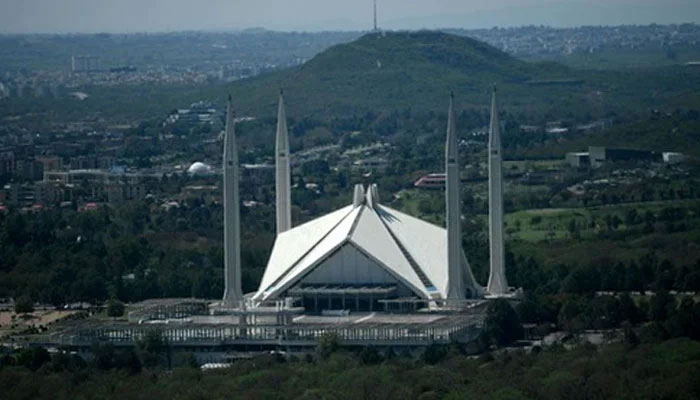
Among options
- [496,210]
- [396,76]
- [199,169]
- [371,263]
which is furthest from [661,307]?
[396,76]

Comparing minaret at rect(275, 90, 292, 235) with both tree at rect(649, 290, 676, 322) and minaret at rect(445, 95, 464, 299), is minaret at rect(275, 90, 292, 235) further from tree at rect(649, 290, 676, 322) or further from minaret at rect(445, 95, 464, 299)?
tree at rect(649, 290, 676, 322)

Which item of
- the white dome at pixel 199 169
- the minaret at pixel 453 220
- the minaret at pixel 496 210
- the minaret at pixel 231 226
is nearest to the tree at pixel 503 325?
the minaret at pixel 453 220

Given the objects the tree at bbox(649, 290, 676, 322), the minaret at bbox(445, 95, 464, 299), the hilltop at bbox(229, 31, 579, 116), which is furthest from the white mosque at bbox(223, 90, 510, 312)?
the hilltop at bbox(229, 31, 579, 116)

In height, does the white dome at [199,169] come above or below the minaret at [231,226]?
below

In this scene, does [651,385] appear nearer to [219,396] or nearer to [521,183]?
[219,396]

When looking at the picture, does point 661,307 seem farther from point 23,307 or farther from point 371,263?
point 23,307

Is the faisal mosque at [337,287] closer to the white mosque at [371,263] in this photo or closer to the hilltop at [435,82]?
the white mosque at [371,263]
